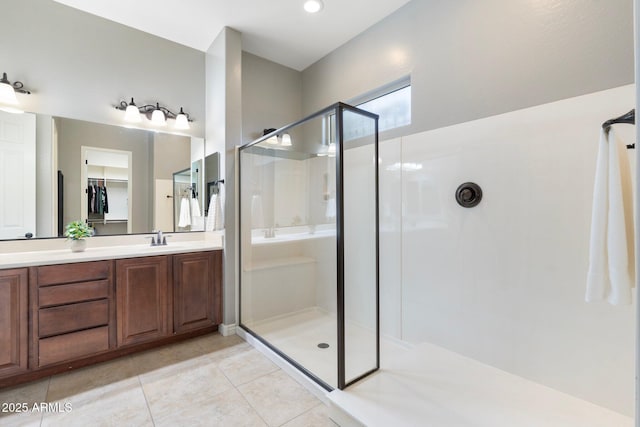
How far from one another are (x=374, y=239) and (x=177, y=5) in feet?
8.66

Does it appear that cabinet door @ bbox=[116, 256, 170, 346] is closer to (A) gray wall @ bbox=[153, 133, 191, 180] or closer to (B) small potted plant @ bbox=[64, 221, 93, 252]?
(B) small potted plant @ bbox=[64, 221, 93, 252]

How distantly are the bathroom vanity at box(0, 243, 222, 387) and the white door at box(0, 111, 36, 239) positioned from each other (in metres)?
0.24

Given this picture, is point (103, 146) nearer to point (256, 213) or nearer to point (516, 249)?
point (256, 213)

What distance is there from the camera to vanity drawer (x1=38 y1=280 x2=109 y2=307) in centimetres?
194

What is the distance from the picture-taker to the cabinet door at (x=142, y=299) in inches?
88.0

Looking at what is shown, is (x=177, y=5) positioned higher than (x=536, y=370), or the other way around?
(x=177, y=5)

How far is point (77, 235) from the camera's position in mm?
2318

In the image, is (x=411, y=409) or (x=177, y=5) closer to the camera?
(x=411, y=409)

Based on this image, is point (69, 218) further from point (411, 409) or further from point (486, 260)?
point (486, 260)

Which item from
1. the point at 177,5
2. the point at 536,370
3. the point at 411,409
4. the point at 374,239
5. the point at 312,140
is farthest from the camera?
the point at 312,140

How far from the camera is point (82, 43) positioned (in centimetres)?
253

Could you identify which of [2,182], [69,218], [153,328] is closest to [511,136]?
[153,328]

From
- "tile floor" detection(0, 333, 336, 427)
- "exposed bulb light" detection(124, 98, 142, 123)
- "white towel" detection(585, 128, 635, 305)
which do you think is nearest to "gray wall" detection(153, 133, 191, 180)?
"exposed bulb light" detection(124, 98, 142, 123)

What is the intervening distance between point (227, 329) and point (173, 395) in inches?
36.3
